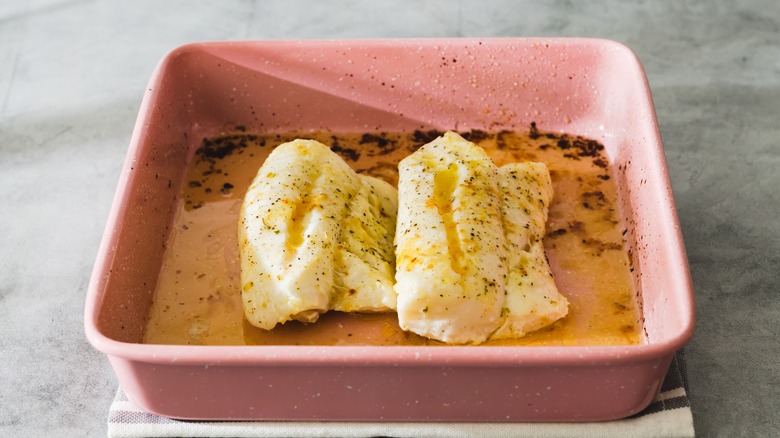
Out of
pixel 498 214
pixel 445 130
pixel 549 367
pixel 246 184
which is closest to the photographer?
pixel 549 367

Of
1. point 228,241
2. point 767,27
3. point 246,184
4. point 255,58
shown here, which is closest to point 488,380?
point 228,241

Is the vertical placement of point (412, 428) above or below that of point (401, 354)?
below

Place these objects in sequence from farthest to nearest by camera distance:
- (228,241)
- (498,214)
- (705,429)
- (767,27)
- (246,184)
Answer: (767,27), (246,184), (228,241), (498,214), (705,429)

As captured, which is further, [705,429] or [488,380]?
[705,429]

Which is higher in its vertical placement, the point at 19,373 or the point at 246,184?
the point at 246,184

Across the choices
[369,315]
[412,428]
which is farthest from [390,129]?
[412,428]

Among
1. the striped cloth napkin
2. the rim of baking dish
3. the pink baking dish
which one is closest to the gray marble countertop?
the striped cloth napkin

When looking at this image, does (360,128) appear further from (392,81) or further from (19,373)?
(19,373)

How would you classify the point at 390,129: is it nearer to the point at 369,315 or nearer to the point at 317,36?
the point at 369,315
